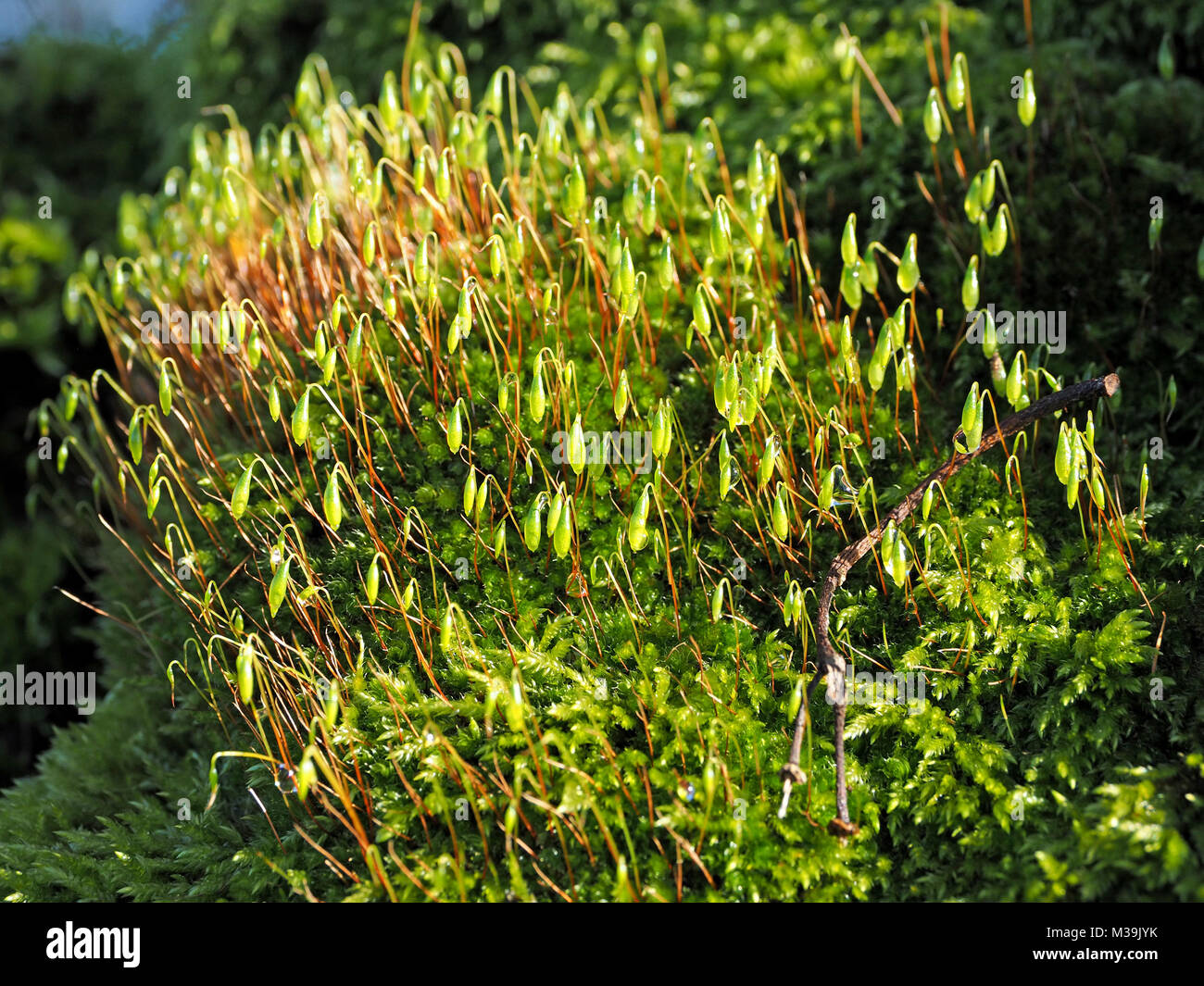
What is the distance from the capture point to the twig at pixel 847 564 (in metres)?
1.39

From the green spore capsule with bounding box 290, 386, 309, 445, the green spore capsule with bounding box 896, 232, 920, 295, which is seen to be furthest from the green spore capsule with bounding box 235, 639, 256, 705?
the green spore capsule with bounding box 896, 232, 920, 295

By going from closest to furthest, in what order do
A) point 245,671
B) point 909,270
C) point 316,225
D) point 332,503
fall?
point 245,671
point 332,503
point 909,270
point 316,225

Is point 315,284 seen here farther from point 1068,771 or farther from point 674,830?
point 1068,771

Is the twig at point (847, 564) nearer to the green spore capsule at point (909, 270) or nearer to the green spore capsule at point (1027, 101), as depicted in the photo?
the green spore capsule at point (909, 270)

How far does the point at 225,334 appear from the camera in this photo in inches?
67.0

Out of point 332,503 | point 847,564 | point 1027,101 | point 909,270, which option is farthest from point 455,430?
point 1027,101

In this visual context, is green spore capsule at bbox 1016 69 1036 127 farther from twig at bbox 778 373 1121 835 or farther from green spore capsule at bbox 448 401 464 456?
green spore capsule at bbox 448 401 464 456

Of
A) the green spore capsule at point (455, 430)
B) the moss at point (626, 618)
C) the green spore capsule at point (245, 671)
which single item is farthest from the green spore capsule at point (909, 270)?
the green spore capsule at point (245, 671)

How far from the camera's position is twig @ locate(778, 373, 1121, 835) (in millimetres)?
1389

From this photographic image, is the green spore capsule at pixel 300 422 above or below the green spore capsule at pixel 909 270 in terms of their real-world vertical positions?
below

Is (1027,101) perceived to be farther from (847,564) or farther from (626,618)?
(626,618)

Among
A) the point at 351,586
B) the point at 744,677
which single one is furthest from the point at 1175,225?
the point at 351,586

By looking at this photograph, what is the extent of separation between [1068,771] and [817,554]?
0.59 meters

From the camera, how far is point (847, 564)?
1.65 m
